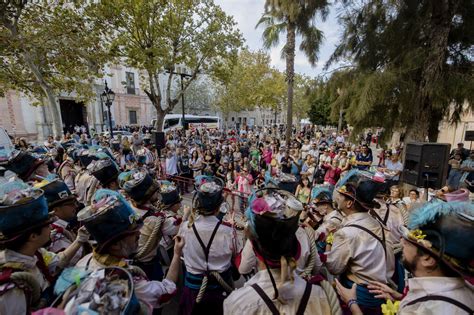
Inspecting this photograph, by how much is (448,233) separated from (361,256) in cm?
86

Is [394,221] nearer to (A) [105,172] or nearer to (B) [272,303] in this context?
(B) [272,303]

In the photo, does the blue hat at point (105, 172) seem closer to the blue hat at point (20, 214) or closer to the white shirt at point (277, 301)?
the blue hat at point (20, 214)

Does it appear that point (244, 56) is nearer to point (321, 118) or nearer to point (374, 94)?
point (321, 118)

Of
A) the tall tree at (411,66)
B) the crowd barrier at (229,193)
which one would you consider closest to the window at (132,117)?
the crowd barrier at (229,193)

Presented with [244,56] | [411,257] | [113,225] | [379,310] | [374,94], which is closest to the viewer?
[411,257]

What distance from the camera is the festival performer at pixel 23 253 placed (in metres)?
1.55

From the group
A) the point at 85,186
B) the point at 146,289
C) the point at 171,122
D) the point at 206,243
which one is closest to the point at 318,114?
the point at 171,122

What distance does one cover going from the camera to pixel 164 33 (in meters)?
13.2

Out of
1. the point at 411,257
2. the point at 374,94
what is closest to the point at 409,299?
the point at 411,257

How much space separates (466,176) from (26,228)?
33.0 feet

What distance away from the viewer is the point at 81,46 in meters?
11.1

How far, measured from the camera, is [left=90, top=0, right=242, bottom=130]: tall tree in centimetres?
1215

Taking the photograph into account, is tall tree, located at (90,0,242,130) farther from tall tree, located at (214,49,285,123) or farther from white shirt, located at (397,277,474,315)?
tall tree, located at (214,49,285,123)

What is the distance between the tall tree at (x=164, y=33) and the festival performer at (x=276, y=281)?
13472 millimetres
